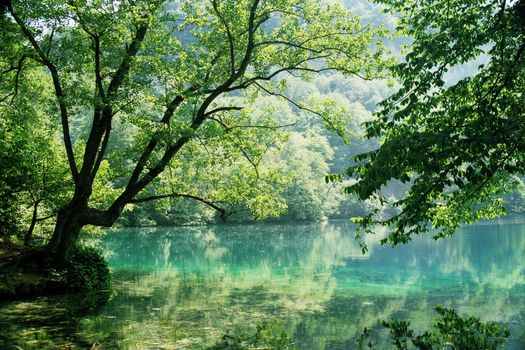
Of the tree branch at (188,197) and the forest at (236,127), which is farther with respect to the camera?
the tree branch at (188,197)

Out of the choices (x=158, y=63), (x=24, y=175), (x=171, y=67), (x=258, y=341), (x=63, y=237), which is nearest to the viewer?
(x=258, y=341)

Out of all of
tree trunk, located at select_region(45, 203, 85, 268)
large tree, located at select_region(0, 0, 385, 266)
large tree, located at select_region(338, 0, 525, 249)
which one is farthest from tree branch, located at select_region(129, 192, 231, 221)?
large tree, located at select_region(338, 0, 525, 249)

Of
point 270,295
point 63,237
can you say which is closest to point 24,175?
point 63,237

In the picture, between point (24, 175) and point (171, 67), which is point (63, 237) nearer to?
point (24, 175)

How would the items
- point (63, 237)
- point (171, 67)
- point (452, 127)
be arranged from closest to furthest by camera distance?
point (452, 127)
point (171, 67)
point (63, 237)

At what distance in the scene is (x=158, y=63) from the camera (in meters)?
12.1

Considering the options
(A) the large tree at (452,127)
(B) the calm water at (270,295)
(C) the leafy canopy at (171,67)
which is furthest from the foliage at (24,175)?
(A) the large tree at (452,127)

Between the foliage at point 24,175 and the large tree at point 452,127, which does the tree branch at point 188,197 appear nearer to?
the foliage at point 24,175

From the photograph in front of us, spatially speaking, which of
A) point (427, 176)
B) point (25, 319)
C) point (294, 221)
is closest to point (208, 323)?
point (25, 319)

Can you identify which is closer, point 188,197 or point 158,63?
point 158,63

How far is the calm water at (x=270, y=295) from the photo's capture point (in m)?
10.7

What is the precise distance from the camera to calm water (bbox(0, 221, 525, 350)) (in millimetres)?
10742

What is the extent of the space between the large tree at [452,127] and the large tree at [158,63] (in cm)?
556

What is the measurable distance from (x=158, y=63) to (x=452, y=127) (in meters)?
8.36
